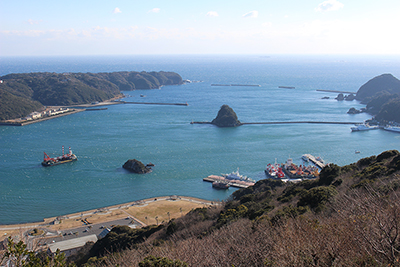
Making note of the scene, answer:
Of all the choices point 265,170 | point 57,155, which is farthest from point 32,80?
point 265,170

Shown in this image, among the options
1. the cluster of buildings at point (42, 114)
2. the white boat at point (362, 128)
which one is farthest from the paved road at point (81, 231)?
the cluster of buildings at point (42, 114)

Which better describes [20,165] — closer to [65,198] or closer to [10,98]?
[65,198]

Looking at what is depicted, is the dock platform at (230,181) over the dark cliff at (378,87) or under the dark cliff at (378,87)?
under

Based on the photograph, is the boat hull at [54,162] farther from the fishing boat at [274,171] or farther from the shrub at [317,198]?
the shrub at [317,198]

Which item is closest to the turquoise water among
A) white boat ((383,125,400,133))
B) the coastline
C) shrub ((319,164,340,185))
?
white boat ((383,125,400,133))

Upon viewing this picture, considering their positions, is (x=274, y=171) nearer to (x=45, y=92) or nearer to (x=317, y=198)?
(x=317, y=198)

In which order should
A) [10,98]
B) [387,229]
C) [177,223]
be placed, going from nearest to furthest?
[387,229], [177,223], [10,98]
